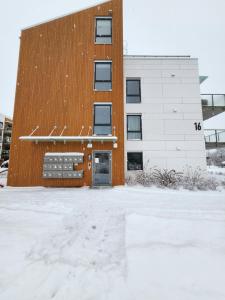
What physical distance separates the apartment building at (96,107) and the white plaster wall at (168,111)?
0.24 ft

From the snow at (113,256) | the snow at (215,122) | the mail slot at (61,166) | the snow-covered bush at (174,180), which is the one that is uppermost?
the snow at (215,122)

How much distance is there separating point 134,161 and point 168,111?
4.65 metres

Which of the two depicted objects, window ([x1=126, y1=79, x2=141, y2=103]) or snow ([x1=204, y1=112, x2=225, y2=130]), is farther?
snow ([x1=204, y1=112, x2=225, y2=130])

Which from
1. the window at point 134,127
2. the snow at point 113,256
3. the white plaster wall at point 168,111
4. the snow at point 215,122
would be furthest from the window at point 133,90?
the snow at point 215,122

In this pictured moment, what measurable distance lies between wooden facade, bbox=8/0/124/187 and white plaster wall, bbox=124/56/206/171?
181cm

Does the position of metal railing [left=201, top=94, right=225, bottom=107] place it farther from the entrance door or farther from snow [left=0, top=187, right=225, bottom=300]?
snow [left=0, top=187, right=225, bottom=300]

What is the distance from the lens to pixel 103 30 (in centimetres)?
1407

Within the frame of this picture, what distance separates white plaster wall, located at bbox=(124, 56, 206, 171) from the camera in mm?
13445

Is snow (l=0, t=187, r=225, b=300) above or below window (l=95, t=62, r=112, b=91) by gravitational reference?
below

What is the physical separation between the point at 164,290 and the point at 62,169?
10.3 meters

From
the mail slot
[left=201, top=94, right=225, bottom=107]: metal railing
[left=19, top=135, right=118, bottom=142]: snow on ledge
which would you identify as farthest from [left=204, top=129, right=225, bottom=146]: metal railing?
the mail slot

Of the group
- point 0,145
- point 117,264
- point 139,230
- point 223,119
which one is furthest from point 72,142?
point 223,119

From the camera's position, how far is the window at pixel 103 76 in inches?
522

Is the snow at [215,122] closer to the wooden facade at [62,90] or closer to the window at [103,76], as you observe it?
the window at [103,76]
